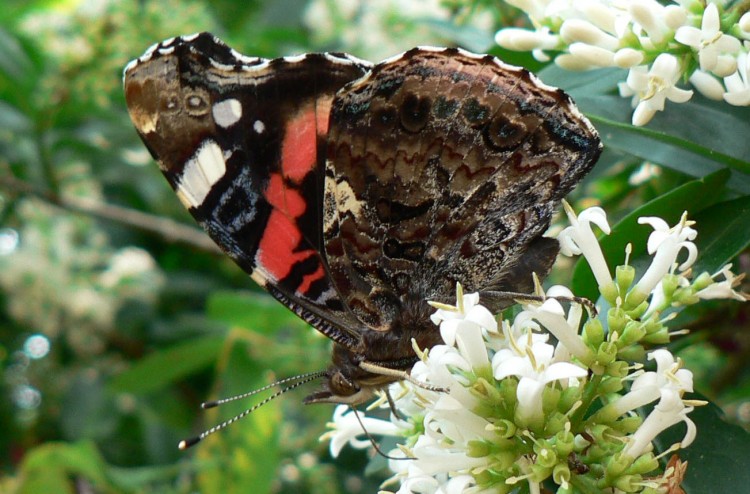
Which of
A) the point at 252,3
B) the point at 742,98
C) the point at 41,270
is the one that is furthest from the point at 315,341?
the point at 252,3

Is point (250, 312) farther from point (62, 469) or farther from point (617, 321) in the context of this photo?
point (617, 321)

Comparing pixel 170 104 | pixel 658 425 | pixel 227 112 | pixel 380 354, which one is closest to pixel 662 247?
pixel 658 425

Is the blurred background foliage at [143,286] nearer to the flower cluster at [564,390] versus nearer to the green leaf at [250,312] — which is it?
the green leaf at [250,312]

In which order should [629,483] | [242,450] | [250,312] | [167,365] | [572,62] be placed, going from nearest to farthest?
[629,483] → [572,62] → [242,450] → [250,312] → [167,365]

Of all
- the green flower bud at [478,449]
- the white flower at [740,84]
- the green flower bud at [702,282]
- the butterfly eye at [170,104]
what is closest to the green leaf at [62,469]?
the butterfly eye at [170,104]

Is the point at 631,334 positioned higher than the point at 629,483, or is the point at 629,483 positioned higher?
the point at 631,334
